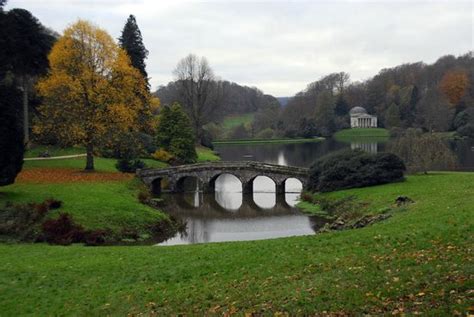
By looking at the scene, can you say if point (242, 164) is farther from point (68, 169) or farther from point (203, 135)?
point (203, 135)

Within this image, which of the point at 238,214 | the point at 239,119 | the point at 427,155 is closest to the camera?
the point at 238,214

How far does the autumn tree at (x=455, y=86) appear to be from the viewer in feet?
424

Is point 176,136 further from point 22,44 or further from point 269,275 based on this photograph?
point 269,275

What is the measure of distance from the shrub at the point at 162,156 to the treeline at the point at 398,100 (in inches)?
2892

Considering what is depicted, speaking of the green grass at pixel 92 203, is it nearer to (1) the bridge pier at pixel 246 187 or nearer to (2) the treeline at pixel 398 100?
(1) the bridge pier at pixel 246 187

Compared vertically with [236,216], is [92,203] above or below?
above

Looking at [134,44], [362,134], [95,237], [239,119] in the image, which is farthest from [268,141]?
[95,237]

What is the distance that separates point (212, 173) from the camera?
163 ft

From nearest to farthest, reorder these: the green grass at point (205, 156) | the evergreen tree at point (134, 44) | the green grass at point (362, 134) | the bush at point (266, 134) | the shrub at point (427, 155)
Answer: the shrub at point (427, 155), the evergreen tree at point (134, 44), the green grass at point (205, 156), the green grass at point (362, 134), the bush at point (266, 134)

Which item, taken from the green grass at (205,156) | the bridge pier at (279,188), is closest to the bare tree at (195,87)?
the green grass at (205,156)

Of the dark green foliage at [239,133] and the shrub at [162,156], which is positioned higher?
the dark green foliage at [239,133]

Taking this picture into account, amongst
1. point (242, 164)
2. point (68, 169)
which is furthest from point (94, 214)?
point (242, 164)

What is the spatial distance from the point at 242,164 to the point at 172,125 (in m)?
18.2

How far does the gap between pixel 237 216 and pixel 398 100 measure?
116 m
